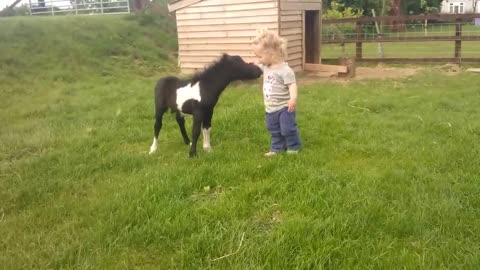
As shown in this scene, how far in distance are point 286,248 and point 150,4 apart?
60.0 ft

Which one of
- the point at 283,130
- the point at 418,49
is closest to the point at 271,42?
the point at 283,130

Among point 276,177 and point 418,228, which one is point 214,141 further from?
point 418,228

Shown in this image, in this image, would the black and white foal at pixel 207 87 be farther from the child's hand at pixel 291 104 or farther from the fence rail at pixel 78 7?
the fence rail at pixel 78 7

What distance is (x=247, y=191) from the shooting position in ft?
12.9

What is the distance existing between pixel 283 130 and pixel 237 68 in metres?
0.88

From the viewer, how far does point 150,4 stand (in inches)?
773

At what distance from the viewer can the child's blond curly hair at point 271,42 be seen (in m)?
4.89

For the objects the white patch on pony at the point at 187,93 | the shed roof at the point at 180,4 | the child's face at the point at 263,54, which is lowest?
the white patch on pony at the point at 187,93

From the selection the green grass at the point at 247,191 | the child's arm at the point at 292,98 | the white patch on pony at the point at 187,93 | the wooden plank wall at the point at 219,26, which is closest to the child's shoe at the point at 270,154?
the green grass at the point at 247,191

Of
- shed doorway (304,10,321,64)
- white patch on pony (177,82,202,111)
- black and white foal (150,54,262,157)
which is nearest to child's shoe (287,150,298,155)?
black and white foal (150,54,262,157)

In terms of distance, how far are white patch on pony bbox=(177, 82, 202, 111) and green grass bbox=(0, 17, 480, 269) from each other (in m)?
0.65

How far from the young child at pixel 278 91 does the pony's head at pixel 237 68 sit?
146mm

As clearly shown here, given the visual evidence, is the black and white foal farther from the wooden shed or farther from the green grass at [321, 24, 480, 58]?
the green grass at [321, 24, 480, 58]

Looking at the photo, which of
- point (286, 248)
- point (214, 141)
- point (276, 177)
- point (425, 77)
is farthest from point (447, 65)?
point (286, 248)
